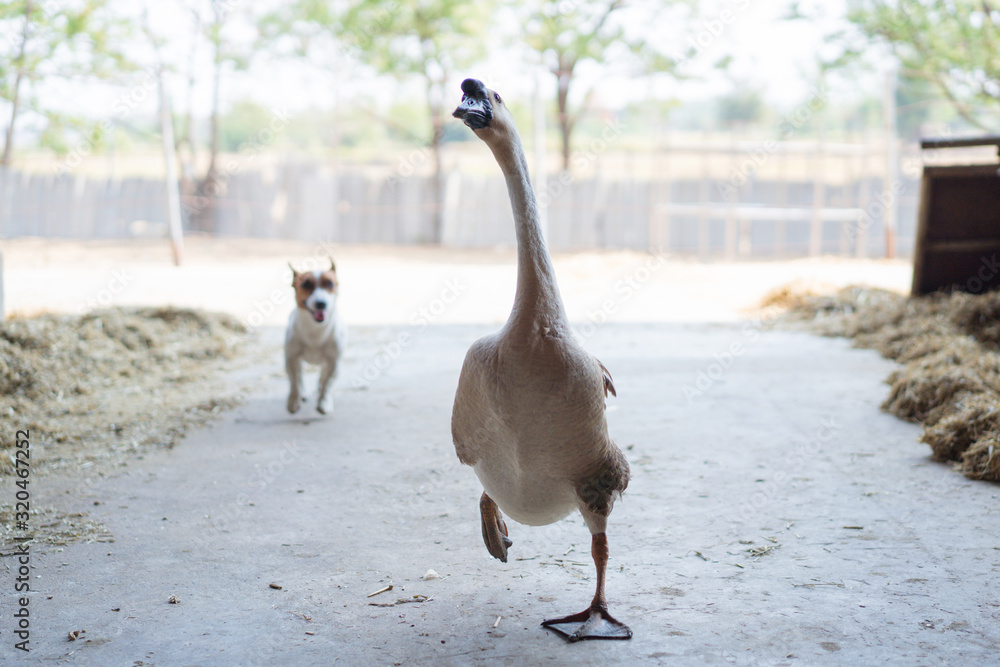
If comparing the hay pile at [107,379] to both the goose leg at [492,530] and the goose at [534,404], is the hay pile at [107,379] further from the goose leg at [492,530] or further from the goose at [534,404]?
the goose at [534,404]

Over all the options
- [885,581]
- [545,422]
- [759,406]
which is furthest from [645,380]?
[545,422]

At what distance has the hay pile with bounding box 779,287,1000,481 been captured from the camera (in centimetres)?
476

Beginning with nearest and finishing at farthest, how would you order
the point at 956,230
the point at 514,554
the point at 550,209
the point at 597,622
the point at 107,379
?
the point at 597,622, the point at 514,554, the point at 107,379, the point at 956,230, the point at 550,209

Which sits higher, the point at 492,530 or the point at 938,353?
the point at 938,353

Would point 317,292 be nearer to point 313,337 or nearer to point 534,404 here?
point 313,337

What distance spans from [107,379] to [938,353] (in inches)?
276

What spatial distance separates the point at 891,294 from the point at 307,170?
1755 centimetres

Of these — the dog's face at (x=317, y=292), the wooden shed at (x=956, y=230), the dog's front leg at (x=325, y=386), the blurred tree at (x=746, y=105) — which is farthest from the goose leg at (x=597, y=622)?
the blurred tree at (x=746, y=105)

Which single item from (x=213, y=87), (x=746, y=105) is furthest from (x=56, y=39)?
(x=746, y=105)

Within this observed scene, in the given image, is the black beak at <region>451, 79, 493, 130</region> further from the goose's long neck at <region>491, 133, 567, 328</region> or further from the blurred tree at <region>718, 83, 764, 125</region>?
the blurred tree at <region>718, 83, 764, 125</region>

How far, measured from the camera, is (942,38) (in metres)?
15.7

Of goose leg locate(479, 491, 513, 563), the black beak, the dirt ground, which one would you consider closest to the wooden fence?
the dirt ground

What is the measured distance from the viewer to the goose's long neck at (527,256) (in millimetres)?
2645

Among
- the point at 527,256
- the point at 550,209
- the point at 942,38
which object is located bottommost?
the point at 527,256
